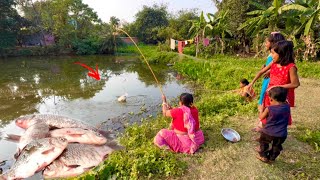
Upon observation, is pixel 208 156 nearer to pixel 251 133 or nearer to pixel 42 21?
pixel 251 133

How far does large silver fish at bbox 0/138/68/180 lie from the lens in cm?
390

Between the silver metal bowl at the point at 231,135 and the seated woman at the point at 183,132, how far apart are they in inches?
24.1

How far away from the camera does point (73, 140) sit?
4.78 meters

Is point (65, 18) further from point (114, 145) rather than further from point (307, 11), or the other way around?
point (114, 145)

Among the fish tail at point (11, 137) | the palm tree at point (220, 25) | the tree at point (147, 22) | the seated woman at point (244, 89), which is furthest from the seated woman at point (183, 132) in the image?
the tree at point (147, 22)

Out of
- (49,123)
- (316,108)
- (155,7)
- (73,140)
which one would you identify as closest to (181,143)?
(73,140)

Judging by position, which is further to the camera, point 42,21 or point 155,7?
point 155,7

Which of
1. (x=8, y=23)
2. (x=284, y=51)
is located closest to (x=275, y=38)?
(x=284, y=51)

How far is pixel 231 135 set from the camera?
434 centimetres

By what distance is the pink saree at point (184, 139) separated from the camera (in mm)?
3834

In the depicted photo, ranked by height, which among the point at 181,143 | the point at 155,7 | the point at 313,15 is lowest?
the point at 181,143

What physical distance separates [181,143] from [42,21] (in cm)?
2952

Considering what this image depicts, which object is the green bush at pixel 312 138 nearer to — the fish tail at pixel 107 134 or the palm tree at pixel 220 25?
the fish tail at pixel 107 134

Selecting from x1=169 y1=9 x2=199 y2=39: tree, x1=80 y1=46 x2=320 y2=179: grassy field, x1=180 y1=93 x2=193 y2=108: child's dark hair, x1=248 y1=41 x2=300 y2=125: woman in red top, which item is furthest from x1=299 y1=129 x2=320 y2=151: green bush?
x1=169 y1=9 x2=199 y2=39: tree
